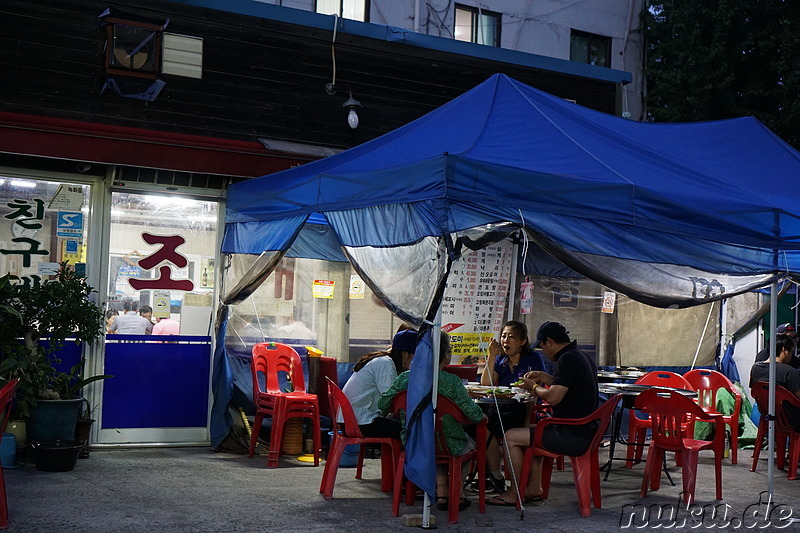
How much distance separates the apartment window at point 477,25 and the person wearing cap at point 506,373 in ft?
35.6

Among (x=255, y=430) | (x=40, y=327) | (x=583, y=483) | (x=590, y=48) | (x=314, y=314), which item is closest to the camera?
(x=583, y=483)

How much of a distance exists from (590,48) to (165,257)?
13.2 meters

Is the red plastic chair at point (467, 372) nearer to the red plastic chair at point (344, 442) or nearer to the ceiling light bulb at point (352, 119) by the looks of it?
the red plastic chair at point (344, 442)

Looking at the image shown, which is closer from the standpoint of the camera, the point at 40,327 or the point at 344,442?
the point at 344,442

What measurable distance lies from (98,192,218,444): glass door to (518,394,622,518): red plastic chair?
12.3ft

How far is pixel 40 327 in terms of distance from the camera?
7738 mm

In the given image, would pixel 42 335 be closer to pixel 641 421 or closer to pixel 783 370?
pixel 641 421

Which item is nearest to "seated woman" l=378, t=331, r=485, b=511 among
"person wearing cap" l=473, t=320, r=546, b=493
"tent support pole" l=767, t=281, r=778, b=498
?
"person wearing cap" l=473, t=320, r=546, b=493

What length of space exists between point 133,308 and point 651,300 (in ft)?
16.3

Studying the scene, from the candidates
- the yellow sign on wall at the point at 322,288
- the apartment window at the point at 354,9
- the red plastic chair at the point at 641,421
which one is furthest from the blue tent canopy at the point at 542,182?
the apartment window at the point at 354,9

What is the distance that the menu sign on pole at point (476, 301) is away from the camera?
10391 millimetres

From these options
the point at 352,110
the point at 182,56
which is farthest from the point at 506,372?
the point at 182,56

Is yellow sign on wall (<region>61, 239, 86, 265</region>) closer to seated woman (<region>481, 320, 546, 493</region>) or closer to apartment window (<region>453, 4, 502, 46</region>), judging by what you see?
seated woman (<region>481, 320, 546, 493</region>)

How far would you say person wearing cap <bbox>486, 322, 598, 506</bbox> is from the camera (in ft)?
22.2
